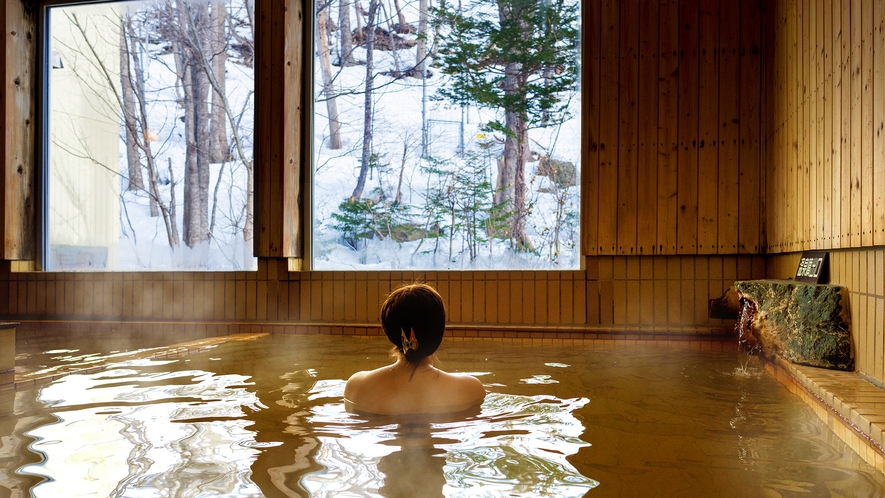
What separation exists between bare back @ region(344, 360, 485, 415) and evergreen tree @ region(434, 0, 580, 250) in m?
3.43

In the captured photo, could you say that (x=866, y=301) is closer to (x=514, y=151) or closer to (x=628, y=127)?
(x=628, y=127)

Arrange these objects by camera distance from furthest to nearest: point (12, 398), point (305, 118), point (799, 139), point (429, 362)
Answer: point (305, 118) → point (799, 139) → point (12, 398) → point (429, 362)

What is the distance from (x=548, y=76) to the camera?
6082mm

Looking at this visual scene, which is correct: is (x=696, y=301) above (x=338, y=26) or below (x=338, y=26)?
below

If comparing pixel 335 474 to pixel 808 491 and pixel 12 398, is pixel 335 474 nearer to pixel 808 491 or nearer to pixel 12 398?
pixel 808 491

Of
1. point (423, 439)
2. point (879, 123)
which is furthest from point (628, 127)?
point (423, 439)

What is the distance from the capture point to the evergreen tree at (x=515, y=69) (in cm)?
605

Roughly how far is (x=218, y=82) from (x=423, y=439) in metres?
5.42

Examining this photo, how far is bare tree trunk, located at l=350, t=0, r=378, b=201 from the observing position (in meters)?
6.42

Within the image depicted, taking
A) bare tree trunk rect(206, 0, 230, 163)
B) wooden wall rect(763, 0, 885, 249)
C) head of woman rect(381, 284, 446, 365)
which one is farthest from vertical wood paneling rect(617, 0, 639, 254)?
bare tree trunk rect(206, 0, 230, 163)

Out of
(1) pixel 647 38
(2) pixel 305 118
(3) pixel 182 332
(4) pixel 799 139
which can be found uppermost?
(1) pixel 647 38

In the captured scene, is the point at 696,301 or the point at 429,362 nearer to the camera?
the point at 429,362

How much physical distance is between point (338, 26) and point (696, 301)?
413 cm

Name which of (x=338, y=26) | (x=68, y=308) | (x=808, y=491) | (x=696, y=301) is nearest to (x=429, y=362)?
(x=808, y=491)
